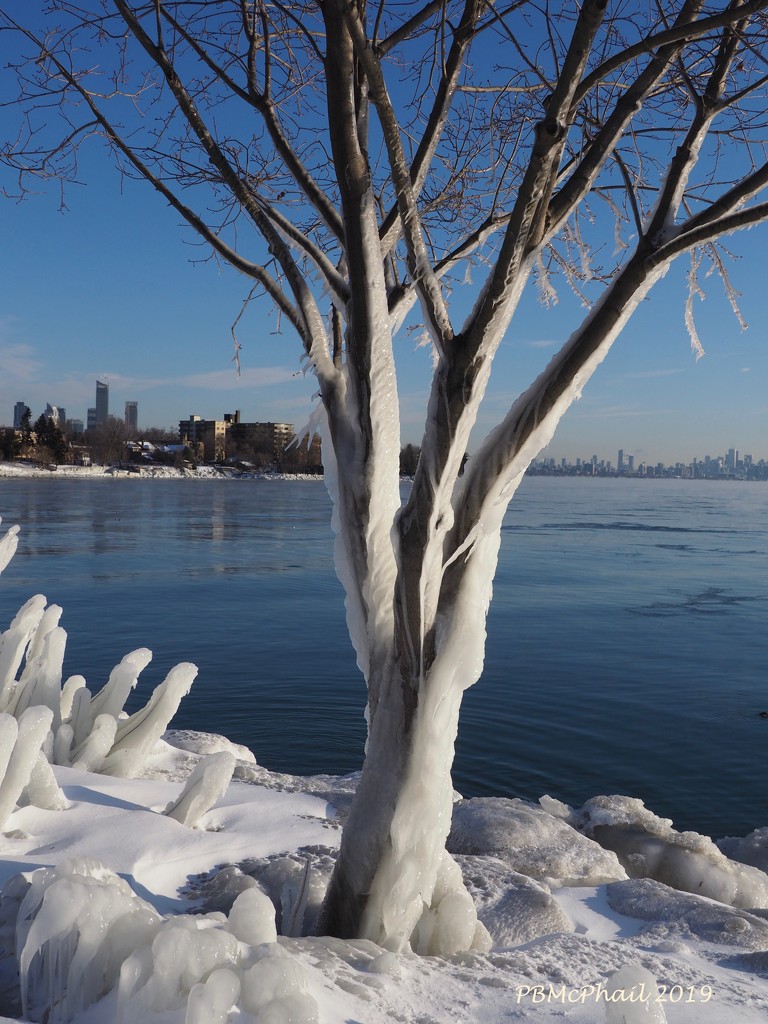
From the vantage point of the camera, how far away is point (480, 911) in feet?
13.0

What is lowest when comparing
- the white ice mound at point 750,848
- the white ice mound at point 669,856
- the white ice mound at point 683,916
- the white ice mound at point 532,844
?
the white ice mound at point 750,848

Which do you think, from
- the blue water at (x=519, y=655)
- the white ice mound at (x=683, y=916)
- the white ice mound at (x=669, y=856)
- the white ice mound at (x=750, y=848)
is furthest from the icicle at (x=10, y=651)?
the white ice mound at (x=750, y=848)

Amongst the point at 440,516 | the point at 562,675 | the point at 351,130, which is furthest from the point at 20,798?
the point at 562,675

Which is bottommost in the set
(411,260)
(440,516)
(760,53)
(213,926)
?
(213,926)

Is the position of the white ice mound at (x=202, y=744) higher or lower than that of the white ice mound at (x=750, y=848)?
higher

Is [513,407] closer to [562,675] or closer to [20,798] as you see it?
[20,798]

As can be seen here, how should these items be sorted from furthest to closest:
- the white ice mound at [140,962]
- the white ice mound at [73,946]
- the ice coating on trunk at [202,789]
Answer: the ice coating on trunk at [202,789] < the white ice mound at [73,946] < the white ice mound at [140,962]

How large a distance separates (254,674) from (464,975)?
7777mm

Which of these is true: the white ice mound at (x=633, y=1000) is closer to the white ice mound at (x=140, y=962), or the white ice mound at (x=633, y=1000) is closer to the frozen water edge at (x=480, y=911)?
the frozen water edge at (x=480, y=911)

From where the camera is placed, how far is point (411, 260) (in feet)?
10.9

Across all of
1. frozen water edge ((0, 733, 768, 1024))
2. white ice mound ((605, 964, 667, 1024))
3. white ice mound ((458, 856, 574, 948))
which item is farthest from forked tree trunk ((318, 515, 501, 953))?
white ice mound ((605, 964, 667, 1024))

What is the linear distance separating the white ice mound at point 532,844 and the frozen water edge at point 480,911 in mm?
22

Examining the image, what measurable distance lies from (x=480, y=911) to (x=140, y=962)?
2.09 m

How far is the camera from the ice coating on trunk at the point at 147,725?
5062 mm
